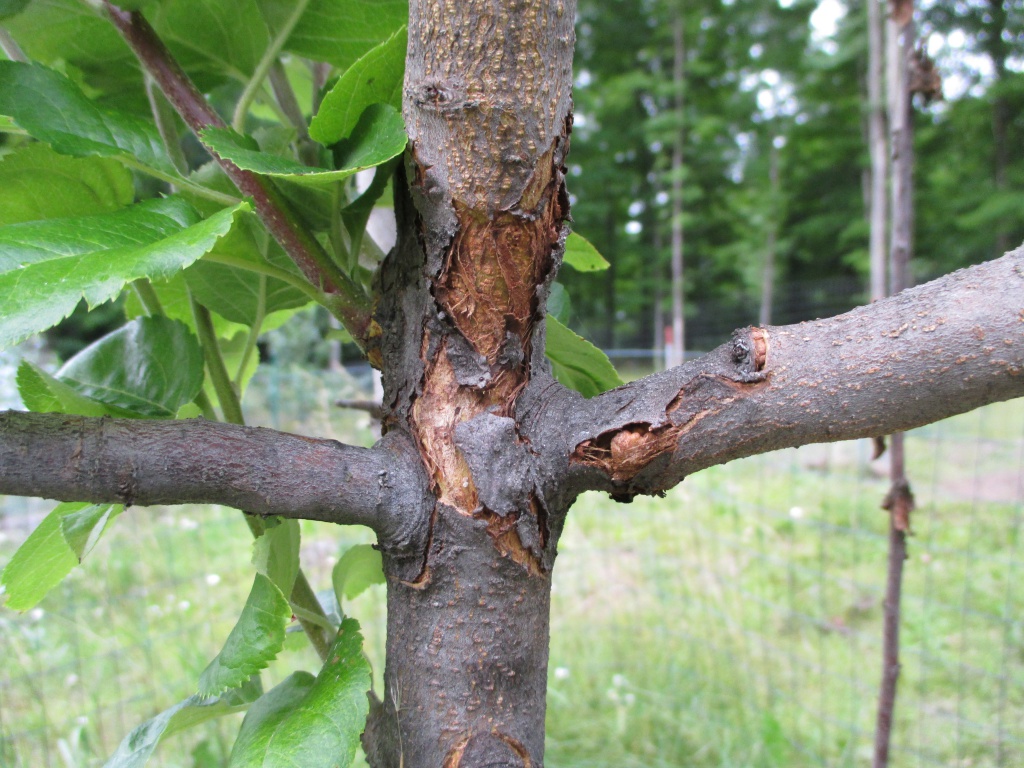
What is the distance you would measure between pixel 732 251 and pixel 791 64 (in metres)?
3.41

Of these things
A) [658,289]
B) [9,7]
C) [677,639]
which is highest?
[658,289]

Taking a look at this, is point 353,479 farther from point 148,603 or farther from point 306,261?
point 148,603

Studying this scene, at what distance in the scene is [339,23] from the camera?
523mm

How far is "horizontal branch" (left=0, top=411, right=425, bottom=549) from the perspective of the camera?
347 mm

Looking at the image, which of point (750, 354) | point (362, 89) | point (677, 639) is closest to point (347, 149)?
point (362, 89)

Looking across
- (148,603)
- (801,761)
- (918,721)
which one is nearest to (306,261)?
(801,761)

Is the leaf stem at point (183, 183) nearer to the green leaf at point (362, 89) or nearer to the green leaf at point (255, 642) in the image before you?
the green leaf at point (362, 89)

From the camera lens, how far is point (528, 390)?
1.50ft

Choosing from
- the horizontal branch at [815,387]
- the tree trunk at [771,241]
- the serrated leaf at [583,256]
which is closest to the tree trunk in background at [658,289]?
the tree trunk at [771,241]

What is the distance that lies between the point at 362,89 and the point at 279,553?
29cm

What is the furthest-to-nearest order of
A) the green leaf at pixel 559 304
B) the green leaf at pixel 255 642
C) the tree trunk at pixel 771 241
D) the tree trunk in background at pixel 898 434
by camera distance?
1. the tree trunk at pixel 771 241
2. the tree trunk in background at pixel 898 434
3. the green leaf at pixel 559 304
4. the green leaf at pixel 255 642

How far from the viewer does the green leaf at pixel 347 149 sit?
15.1 inches

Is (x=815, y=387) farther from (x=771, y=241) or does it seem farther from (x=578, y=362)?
(x=771, y=241)

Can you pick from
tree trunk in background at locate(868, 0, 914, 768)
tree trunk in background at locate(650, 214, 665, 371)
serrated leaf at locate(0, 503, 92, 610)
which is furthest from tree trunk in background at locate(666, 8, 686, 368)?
serrated leaf at locate(0, 503, 92, 610)
